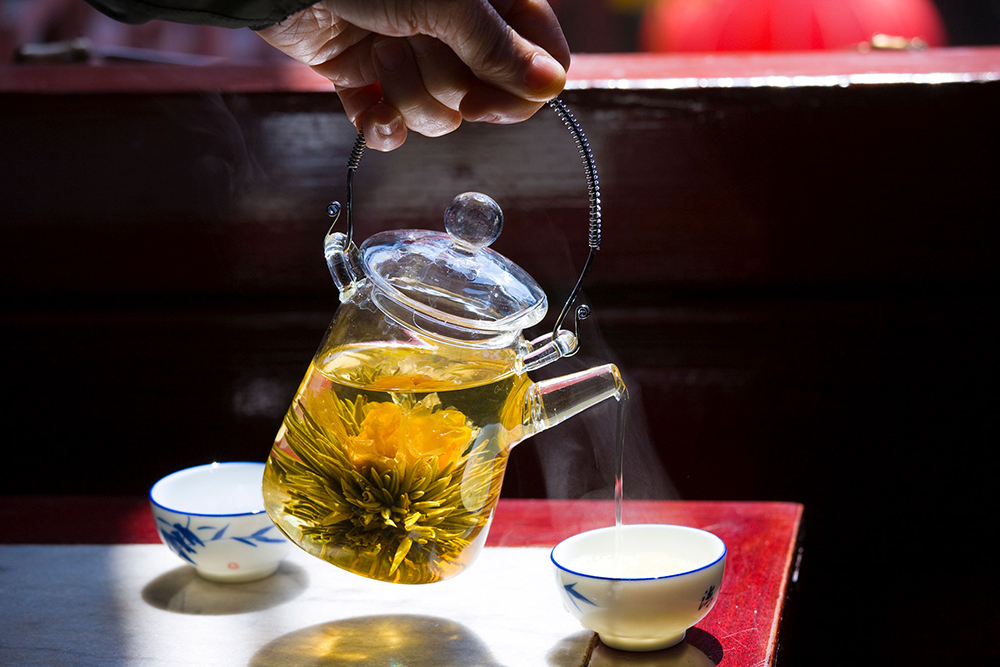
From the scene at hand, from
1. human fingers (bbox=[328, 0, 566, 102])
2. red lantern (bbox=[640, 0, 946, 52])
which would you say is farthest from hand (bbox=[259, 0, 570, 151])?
red lantern (bbox=[640, 0, 946, 52])

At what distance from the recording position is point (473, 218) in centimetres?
71

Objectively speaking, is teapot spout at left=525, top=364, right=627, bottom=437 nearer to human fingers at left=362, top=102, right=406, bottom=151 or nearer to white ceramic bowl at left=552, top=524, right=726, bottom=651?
white ceramic bowl at left=552, top=524, right=726, bottom=651

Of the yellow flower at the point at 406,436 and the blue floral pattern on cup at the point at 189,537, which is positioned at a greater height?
the yellow flower at the point at 406,436

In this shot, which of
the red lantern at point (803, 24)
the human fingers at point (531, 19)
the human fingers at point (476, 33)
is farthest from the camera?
the red lantern at point (803, 24)

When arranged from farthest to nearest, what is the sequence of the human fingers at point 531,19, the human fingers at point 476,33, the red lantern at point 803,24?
1. the red lantern at point 803,24
2. the human fingers at point 531,19
3. the human fingers at point 476,33

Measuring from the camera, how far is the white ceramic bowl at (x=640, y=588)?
0.66 metres

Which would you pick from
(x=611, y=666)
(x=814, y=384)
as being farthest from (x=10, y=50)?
(x=611, y=666)

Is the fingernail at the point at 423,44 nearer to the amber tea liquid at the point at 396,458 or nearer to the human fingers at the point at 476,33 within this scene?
the human fingers at the point at 476,33

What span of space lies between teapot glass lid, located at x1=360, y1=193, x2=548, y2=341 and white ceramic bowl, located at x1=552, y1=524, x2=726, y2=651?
183 mm

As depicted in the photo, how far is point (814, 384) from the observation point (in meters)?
1.30

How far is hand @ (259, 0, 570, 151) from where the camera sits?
650mm

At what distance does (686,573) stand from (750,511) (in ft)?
1.20

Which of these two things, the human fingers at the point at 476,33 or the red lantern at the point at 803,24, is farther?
the red lantern at the point at 803,24

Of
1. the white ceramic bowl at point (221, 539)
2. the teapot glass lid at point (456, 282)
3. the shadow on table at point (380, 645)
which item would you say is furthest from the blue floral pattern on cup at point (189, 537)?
the teapot glass lid at point (456, 282)
